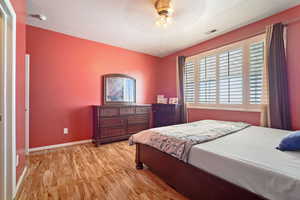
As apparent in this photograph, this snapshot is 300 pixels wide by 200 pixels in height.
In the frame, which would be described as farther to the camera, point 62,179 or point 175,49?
point 175,49

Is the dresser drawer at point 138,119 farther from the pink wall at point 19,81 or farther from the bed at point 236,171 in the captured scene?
the pink wall at point 19,81

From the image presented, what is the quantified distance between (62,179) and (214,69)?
12.0ft

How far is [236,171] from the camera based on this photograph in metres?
1.09

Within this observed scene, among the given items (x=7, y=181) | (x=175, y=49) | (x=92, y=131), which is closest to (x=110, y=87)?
(x=92, y=131)

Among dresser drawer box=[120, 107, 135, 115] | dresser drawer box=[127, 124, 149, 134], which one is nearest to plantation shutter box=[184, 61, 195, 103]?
dresser drawer box=[127, 124, 149, 134]

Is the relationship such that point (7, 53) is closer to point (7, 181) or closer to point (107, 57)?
point (7, 181)

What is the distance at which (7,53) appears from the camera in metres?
1.45

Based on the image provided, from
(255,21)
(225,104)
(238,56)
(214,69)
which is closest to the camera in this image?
(255,21)

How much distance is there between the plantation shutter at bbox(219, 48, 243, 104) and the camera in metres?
2.84

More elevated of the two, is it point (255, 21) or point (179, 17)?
point (255, 21)

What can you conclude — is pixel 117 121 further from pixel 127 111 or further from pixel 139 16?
pixel 139 16

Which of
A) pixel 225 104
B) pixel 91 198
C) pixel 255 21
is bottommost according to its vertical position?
pixel 91 198

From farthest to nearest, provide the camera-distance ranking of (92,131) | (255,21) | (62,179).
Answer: (92,131) < (255,21) < (62,179)

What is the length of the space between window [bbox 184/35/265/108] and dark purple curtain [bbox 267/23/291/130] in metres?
0.24
